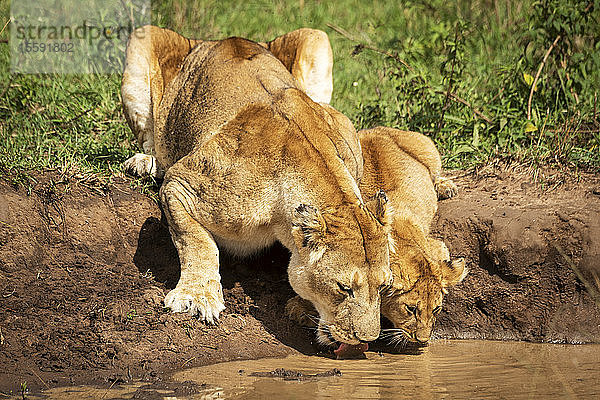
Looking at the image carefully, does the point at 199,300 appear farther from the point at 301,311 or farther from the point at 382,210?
the point at 382,210

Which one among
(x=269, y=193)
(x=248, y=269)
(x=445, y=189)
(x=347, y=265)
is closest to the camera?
(x=347, y=265)

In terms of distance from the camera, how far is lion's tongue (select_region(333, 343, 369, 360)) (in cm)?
550

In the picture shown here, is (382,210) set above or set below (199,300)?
above

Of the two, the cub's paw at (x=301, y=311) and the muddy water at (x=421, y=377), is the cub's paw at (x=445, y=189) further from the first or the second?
the cub's paw at (x=301, y=311)

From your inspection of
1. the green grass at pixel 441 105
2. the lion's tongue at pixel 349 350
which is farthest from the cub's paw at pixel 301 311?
the green grass at pixel 441 105

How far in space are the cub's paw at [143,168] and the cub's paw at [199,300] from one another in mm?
1696

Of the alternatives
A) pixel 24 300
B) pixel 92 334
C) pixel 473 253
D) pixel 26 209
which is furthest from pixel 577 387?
pixel 26 209

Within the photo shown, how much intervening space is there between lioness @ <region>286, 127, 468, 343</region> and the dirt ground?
34 centimetres

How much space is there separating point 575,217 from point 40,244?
4.17 meters

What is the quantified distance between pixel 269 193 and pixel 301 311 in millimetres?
957

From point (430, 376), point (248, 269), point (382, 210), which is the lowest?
point (248, 269)

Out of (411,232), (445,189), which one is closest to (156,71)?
(445,189)

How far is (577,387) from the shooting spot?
5.11m

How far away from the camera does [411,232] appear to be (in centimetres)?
596
